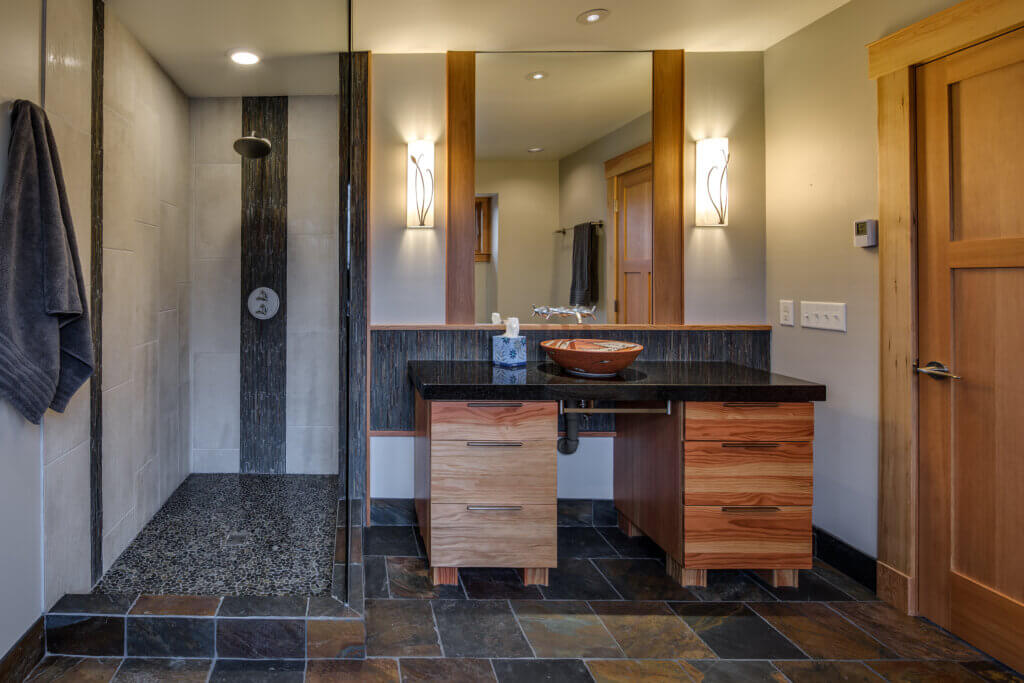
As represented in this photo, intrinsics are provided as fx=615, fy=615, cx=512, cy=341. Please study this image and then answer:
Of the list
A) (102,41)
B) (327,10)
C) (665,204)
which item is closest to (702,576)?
(665,204)

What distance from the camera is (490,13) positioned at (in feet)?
7.79

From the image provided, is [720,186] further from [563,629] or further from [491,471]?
[563,629]

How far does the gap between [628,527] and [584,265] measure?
3.90ft

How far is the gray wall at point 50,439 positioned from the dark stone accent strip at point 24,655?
0.10ft

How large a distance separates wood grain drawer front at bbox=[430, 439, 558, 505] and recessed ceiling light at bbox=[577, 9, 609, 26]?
1645mm

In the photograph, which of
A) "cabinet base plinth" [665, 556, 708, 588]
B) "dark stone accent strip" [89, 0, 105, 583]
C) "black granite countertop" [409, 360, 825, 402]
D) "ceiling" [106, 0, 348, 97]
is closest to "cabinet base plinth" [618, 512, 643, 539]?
"cabinet base plinth" [665, 556, 708, 588]

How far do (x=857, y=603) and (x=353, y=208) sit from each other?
2490mm

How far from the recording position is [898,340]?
2.08 metres

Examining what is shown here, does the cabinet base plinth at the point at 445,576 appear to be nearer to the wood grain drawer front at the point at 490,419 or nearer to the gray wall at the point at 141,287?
the wood grain drawer front at the point at 490,419

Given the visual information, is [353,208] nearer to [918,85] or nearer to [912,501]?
[918,85]

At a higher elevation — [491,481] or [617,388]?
[617,388]

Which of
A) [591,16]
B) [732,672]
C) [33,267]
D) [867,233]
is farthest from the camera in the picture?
[591,16]

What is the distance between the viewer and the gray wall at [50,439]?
1.58 metres

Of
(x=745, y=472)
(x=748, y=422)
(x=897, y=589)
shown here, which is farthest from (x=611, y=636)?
(x=897, y=589)
